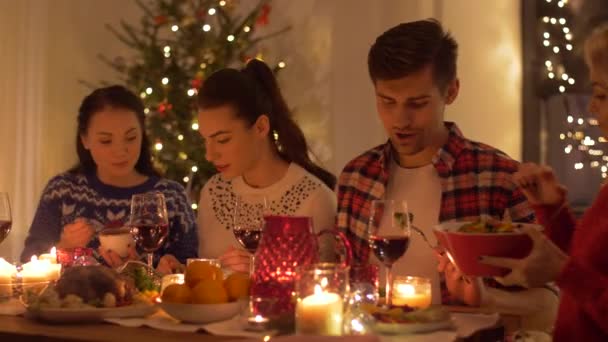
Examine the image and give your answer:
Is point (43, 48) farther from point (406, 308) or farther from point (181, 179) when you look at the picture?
point (406, 308)

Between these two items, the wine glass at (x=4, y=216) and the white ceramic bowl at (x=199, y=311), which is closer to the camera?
the white ceramic bowl at (x=199, y=311)

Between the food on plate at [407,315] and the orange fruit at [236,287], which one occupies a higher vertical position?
the orange fruit at [236,287]

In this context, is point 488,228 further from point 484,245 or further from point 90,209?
point 90,209

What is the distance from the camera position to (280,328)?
162 cm

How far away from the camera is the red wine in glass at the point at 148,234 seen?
204 cm

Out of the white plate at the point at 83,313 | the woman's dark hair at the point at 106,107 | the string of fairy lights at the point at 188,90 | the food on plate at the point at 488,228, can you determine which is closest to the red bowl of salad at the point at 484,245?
the food on plate at the point at 488,228

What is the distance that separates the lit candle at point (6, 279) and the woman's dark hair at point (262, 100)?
89cm

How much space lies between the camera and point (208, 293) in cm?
169

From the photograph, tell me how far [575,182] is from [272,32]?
2096mm

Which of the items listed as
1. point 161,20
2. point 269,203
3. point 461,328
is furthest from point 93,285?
point 161,20

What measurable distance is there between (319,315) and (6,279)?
3.01ft

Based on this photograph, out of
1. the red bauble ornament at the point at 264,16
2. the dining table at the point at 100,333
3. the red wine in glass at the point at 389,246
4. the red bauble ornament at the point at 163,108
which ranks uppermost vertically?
the red bauble ornament at the point at 264,16

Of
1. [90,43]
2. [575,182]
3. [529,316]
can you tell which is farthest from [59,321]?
[90,43]

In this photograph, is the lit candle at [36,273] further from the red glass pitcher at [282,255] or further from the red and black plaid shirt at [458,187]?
the red and black plaid shirt at [458,187]
